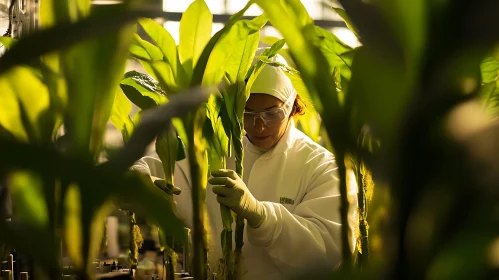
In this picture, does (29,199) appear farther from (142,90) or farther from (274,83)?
(274,83)

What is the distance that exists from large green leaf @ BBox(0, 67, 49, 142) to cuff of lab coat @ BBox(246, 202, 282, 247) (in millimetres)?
769

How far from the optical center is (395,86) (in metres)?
0.31

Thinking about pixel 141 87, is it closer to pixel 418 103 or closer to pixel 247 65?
pixel 247 65

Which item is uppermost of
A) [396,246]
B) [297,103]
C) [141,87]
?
[297,103]

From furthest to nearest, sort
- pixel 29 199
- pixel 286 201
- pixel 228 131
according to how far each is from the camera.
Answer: pixel 286 201 < pixel 228 131 < pixel 29 199

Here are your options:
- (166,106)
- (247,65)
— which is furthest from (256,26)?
(166,106)

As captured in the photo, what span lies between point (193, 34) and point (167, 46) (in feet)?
0.15

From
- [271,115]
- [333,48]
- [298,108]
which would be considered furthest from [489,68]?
[298,108]

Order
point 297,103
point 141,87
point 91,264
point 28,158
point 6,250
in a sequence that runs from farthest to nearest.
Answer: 1. point 297,103
2. point 141,87
3. point 6,250
4. point 91,264
5. point 28,158

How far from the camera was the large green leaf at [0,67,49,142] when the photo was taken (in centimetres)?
72

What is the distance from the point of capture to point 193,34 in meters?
1.03

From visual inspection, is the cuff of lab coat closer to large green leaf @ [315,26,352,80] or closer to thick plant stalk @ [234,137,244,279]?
thick plant stalk @ [234,137,244,279]

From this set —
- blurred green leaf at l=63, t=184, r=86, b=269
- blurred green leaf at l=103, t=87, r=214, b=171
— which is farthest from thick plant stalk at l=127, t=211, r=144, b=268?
blurred green leaf at l=103, t=87, r=214, b=171

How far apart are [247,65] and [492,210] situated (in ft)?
2.70
